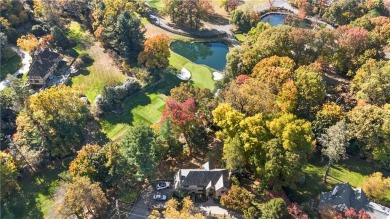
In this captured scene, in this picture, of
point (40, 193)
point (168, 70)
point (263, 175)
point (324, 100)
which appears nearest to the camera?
point (263, 175)

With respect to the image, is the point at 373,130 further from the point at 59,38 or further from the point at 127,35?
the point at 59,38

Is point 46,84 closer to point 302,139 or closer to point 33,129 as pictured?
point 33,129

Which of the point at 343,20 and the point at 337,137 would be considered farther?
the point at 343,20

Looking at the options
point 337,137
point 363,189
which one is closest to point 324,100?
point 337,137

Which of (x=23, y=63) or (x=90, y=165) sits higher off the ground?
(x=90, y=165)

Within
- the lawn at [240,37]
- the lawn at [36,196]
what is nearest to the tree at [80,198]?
the lawn at [36,196]

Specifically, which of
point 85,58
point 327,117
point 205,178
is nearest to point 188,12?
point 85,58

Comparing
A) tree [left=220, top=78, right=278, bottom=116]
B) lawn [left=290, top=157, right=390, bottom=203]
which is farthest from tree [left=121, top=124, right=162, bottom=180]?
lawn [left=290, top=157, right=390, bottom=203]
